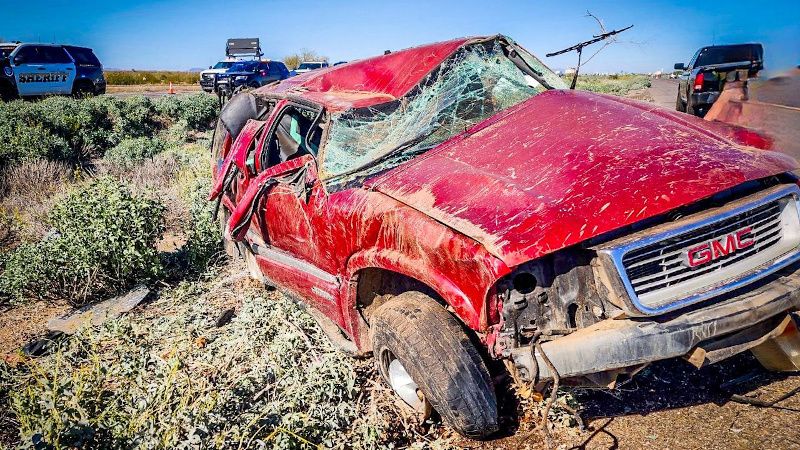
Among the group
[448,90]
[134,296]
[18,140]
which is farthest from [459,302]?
[18,140]

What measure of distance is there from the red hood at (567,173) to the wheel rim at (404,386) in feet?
2.95

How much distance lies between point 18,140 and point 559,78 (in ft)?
30.4

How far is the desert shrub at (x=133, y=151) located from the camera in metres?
9.50

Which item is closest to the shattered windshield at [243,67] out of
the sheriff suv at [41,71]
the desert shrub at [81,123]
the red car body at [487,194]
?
the sheriff suv at [41,71]

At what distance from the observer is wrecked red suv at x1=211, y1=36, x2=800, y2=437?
2006mm

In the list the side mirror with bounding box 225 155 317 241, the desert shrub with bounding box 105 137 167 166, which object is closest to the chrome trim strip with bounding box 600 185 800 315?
the side mirror with bounding box 225 155 317 241

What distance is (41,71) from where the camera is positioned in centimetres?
1677

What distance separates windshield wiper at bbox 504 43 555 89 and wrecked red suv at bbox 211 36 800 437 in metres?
0.53

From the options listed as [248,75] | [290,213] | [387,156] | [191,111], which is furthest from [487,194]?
[248,75]

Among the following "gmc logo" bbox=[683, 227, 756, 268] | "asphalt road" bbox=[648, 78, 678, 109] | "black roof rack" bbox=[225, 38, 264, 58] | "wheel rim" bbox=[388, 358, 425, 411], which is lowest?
"wheel rim" bbox=[388, 358, 425, 411]

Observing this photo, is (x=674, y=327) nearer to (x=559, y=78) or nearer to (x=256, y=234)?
(x=559, y=78)

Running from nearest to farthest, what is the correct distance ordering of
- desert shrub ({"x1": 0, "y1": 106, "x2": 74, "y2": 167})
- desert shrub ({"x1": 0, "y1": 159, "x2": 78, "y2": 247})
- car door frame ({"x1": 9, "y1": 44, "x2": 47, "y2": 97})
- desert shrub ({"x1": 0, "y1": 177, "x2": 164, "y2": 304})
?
1. desert shrub ({"x1": 0, "y1": 177, "x2": 164, "y2": 304})
2. desert shrub ({"x1": 0, "y1": 159, "x2": 78, "y2": 247})
3. desert shrub ({"x1": 0, "y1": 106, "x2": 74, "y2": 167})
4. car door frame ({"x1": 9, "y1": 44, "x2": 47, "y2": 97})

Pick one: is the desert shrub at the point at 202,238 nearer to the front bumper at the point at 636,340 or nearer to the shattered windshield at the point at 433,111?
the shattered windshield at the point at 433,111

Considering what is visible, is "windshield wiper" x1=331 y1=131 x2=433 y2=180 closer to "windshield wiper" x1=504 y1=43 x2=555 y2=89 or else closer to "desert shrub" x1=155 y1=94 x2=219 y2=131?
"windshield wiper" x1=504 y1=43 x2=555 y2=89
